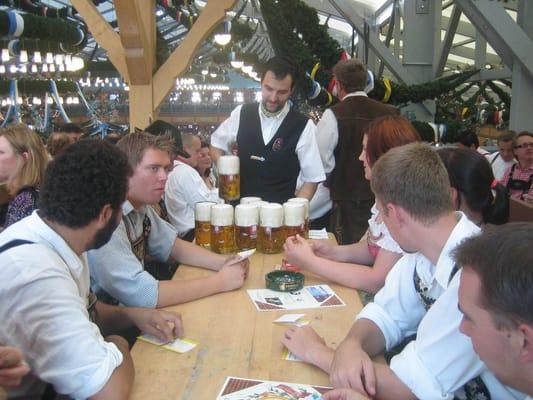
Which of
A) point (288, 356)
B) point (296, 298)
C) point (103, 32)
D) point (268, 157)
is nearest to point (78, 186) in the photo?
point (288, 356)

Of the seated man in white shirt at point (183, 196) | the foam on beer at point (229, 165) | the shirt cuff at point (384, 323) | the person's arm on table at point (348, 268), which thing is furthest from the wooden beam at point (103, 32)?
the shirt cuff at point (384, 323)

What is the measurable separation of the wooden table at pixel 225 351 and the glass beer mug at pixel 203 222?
0.60 metres

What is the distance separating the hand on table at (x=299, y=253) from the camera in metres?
1.87

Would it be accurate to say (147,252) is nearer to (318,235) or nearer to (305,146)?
(318,235)

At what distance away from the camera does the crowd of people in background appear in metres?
0.89

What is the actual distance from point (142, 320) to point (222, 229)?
0.80 metres

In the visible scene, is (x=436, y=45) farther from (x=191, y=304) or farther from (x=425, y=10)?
(x=191, y=304)

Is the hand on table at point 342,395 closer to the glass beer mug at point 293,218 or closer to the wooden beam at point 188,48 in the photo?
the glass beer mug at point 293,218

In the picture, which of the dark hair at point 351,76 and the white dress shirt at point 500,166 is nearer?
the dark hair at point 351,76

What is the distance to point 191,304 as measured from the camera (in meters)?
1.65

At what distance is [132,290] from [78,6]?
3.37 metres

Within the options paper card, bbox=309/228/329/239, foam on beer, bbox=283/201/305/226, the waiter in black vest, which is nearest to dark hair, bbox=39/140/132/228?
foam on beer, bbox=283/201/305/226

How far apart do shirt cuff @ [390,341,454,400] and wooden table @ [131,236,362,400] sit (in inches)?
6.3

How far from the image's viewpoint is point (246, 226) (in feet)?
7.25
